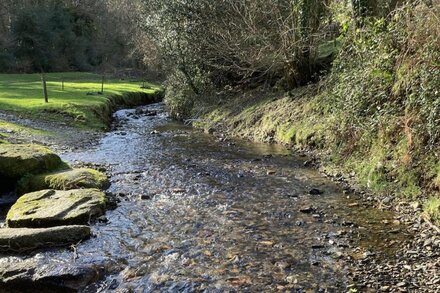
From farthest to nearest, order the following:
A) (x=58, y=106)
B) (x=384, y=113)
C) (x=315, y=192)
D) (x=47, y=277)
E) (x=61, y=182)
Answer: (x=58, y=106)
(x=384, y=113)
(x=61, y=182)
(x=315, y=192)
(x=47, y=277)

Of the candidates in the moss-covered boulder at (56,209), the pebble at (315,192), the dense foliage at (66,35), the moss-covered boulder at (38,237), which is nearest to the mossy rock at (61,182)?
the moss-covered boulder at (56,209)

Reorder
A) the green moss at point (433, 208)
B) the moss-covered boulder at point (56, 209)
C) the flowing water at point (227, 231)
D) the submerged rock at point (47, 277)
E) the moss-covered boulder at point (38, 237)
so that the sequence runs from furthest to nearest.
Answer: the moss-covered boulder at point (56, 209), the green moss at point (433, 208), the moss-covered boulder at point (38, 237), the flowing water at point (227, 231), the submerged rock at point (47, 277)

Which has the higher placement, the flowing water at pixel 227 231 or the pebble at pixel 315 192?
the pebble at pixel 315 192

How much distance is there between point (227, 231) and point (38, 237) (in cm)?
379

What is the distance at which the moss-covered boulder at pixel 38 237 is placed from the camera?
27.9ft

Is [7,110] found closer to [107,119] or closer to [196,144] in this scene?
[107,119]

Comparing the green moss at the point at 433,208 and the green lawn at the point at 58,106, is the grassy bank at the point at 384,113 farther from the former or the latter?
the green lawn at the point at 58,106

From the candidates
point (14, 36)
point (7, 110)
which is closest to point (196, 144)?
point (7, 110)

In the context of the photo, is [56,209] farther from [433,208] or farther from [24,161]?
[433,208]

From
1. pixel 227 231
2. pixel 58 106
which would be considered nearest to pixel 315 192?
pixel 227 231

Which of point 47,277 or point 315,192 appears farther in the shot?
point 315,192

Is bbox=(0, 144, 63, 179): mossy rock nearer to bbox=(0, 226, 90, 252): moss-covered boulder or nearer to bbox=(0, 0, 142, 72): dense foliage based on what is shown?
bbox=(0, 226, 90, 252): moss-covered boulder

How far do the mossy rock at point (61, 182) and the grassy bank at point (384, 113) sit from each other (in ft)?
23.7

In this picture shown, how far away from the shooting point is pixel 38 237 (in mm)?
8609
